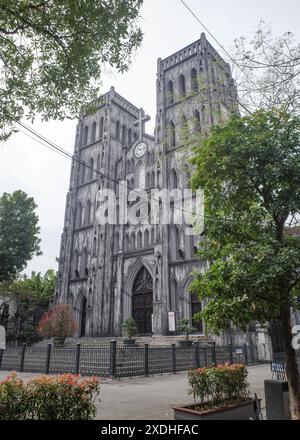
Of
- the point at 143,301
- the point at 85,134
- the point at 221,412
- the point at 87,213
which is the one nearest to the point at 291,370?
the point at 221,412

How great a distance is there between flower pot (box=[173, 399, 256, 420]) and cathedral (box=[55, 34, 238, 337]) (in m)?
17.5

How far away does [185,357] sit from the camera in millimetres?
14836

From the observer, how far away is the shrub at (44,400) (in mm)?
3572

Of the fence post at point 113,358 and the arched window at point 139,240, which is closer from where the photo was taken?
the fence post at point 113,358

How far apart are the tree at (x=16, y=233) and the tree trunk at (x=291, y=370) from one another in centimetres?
2615

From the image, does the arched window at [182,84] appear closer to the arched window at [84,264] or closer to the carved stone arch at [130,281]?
the carved stone arch at [130,281]

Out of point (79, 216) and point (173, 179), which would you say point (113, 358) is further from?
point (79, 216)

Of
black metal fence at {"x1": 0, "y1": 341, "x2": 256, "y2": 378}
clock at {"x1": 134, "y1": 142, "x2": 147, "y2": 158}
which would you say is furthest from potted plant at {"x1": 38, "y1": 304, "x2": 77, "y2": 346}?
clock at {"x1": 134, "y1": 142, "x2": 147, "y2": 158}

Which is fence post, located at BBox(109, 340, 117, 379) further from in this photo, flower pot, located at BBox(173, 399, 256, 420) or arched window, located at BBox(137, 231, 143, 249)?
arched window, located at BBox(137, 231, 143, 249)

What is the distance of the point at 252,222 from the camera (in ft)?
21.5

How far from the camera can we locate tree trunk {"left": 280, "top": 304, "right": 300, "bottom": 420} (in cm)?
537

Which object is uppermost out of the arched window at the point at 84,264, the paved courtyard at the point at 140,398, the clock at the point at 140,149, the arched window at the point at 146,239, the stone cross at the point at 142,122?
the stone cross at the point at 142,122

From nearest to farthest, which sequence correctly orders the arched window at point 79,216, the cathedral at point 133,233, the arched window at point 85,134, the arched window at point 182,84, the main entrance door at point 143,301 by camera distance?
the cathedral at point 133,233 → the main entrance door at point 143,301 → the arched window at point 182,84 → the arched window at point 79,216 → the arched window at point 85,134

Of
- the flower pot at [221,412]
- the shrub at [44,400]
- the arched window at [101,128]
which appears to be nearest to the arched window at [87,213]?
the arched window at [101,128]
